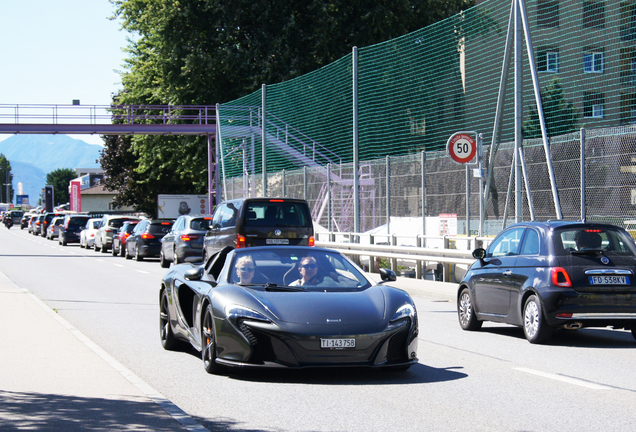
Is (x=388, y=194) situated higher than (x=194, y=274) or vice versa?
(x=388, y=194)

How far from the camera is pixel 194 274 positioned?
366 inches

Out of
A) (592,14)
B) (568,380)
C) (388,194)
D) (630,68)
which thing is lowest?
(568,380)

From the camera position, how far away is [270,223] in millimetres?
20656

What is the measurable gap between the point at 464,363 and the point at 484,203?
34.0 feet

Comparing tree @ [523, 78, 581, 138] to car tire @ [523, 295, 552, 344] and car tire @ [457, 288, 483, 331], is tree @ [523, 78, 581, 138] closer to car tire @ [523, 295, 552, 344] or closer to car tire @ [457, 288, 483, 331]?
car tire @ [457, 288, 483, 331]

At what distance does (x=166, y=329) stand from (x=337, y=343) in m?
3.12

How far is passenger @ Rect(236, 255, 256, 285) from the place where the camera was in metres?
8.80

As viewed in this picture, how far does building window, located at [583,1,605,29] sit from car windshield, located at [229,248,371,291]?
12205mm

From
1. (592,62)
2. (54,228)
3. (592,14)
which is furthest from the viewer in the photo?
(54,228)

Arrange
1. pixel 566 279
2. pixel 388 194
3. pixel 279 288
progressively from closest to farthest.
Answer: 1. pixel 279 288
2. pixel 566 279
3. pixel 388 194

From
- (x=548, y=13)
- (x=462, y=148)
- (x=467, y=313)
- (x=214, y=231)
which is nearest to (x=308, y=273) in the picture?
(x=467, y=313)

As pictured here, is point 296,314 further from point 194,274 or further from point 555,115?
point 555,115

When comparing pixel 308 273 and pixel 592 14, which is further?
pixel 592 14

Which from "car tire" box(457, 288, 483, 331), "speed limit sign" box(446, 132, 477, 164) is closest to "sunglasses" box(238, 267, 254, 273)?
"car tire" box(457, 288, 483, 331)
